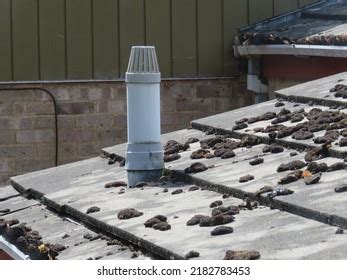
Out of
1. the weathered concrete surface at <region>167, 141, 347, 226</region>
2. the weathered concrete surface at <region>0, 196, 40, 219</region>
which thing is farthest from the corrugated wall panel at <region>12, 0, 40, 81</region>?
the weathered concrete surface at <region>167, 141, 347, 226</region>

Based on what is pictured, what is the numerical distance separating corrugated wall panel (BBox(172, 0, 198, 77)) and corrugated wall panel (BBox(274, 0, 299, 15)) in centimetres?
88

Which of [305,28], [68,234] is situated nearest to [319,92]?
[68,234]

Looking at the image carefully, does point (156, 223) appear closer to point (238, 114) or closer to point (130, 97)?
point (130, 97)

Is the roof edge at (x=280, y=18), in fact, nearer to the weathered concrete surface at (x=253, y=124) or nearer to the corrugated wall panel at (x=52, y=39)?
the corrugated wall panel at (x=52, y=39)

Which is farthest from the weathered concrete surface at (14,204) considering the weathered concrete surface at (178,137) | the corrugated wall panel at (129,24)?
the corrugated wall panel at (129,24)

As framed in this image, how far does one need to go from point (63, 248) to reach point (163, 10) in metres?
7.02

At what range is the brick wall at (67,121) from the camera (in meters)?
12.1

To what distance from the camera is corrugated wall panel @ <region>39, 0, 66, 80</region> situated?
12070 millimetres

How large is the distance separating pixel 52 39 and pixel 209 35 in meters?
1.63

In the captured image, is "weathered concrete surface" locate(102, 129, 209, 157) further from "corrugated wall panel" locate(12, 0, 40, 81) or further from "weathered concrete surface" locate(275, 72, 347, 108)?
"corrugated wall panel" locate(12, 0, 40, 81)

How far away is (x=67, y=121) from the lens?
12.2m

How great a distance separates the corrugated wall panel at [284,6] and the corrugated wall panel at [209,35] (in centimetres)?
60

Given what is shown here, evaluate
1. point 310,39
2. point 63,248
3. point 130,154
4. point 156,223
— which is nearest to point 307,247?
point 156,223
